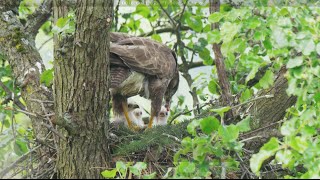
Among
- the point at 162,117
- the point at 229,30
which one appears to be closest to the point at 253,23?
the point at 229,30

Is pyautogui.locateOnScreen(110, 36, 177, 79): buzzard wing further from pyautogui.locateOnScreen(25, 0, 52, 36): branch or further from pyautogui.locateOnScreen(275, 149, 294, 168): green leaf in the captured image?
pyautogui.locateOnScreen(275, 149, 294, 168): green leaf

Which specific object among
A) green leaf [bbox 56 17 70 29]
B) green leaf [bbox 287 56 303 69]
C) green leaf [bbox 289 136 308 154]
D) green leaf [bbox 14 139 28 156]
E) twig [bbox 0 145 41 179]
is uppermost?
green leaf [bbox 56 17 70 29]

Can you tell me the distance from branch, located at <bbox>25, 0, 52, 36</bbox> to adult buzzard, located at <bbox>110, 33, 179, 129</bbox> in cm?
61

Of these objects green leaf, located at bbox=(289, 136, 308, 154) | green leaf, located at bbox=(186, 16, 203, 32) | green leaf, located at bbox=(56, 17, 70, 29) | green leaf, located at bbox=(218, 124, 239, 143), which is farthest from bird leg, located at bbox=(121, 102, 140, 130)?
green leaf, located at bbox=(289, 136, 308, 154)

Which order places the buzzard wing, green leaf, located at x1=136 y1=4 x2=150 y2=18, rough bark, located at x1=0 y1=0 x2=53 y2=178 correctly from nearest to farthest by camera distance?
rough bark, located at x1=0 y1=0 x2=53 y2=178 < the buzzard wing < green leaf, located at x1=136 y1=4 x2=150 y2=18

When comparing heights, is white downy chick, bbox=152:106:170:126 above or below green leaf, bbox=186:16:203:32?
below

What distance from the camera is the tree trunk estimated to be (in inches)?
154

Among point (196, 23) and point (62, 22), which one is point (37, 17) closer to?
point (62, 22)

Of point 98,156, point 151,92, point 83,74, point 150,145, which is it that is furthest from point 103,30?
point 151,92

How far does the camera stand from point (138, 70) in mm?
5867

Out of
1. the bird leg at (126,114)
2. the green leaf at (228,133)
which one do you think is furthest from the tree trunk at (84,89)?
the bird leg at (126,114)

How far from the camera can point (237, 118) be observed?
491 cm

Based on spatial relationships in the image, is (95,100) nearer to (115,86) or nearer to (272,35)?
(272,35)

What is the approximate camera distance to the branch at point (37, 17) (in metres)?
5.43
